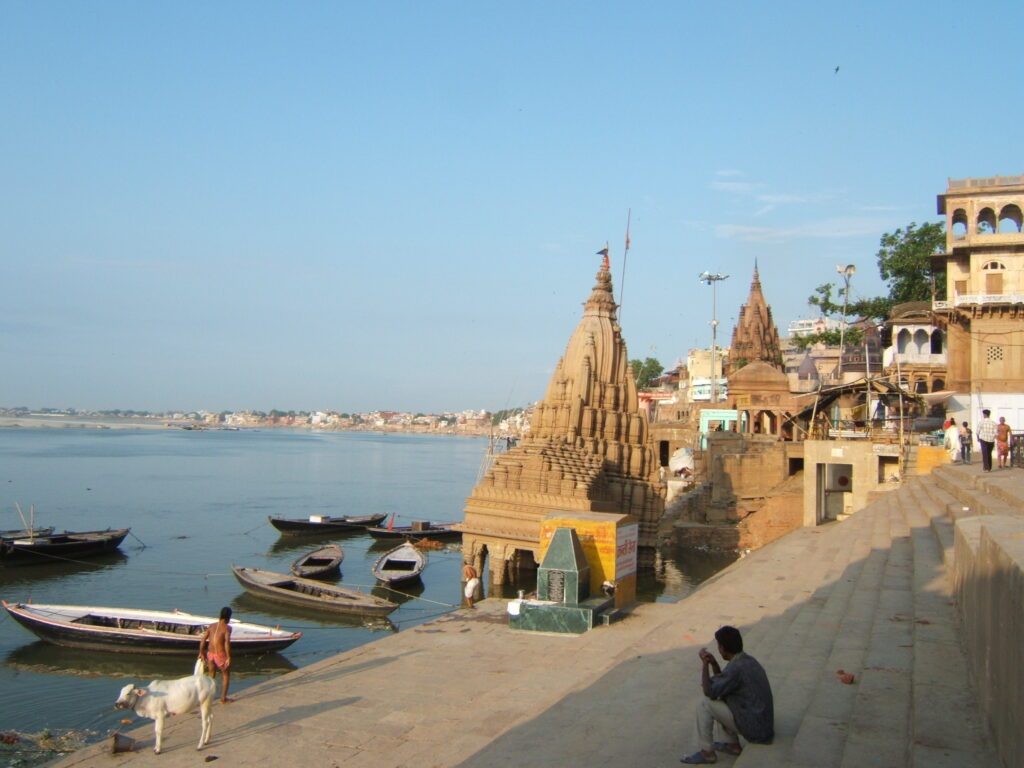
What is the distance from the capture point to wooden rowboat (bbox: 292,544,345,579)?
30.5 metres

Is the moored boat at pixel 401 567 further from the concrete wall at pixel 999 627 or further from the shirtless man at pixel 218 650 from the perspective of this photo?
the concrete wall at pixel 999 627

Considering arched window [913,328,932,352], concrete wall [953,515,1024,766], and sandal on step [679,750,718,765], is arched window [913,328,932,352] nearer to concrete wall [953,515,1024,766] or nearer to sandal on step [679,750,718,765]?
concrete wall [953,515,1024,766]

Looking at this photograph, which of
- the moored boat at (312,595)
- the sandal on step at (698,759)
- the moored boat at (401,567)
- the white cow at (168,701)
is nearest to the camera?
the sandal on step at (698,759)

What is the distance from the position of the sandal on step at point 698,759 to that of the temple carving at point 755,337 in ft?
184

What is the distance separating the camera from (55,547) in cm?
3250

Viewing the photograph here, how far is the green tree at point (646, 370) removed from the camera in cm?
10419

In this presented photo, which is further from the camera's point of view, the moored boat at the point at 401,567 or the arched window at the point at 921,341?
the arched window at the point at 921,341

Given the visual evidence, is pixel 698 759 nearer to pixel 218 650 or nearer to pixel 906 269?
pixel 218 650

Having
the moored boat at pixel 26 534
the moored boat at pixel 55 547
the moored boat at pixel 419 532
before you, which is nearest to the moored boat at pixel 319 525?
the moored boat at pixel 419 532

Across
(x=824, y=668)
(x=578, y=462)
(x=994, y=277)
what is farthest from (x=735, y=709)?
(x=994, y=277)

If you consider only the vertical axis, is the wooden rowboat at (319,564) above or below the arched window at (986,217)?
below

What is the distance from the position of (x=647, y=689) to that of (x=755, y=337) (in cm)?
5634

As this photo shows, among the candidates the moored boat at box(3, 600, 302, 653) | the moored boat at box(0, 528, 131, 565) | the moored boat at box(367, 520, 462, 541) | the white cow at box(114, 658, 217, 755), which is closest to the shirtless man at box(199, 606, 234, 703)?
the white cow at box(114, 658, 217, 755)

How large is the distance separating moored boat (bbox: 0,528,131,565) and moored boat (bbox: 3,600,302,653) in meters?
12.9
